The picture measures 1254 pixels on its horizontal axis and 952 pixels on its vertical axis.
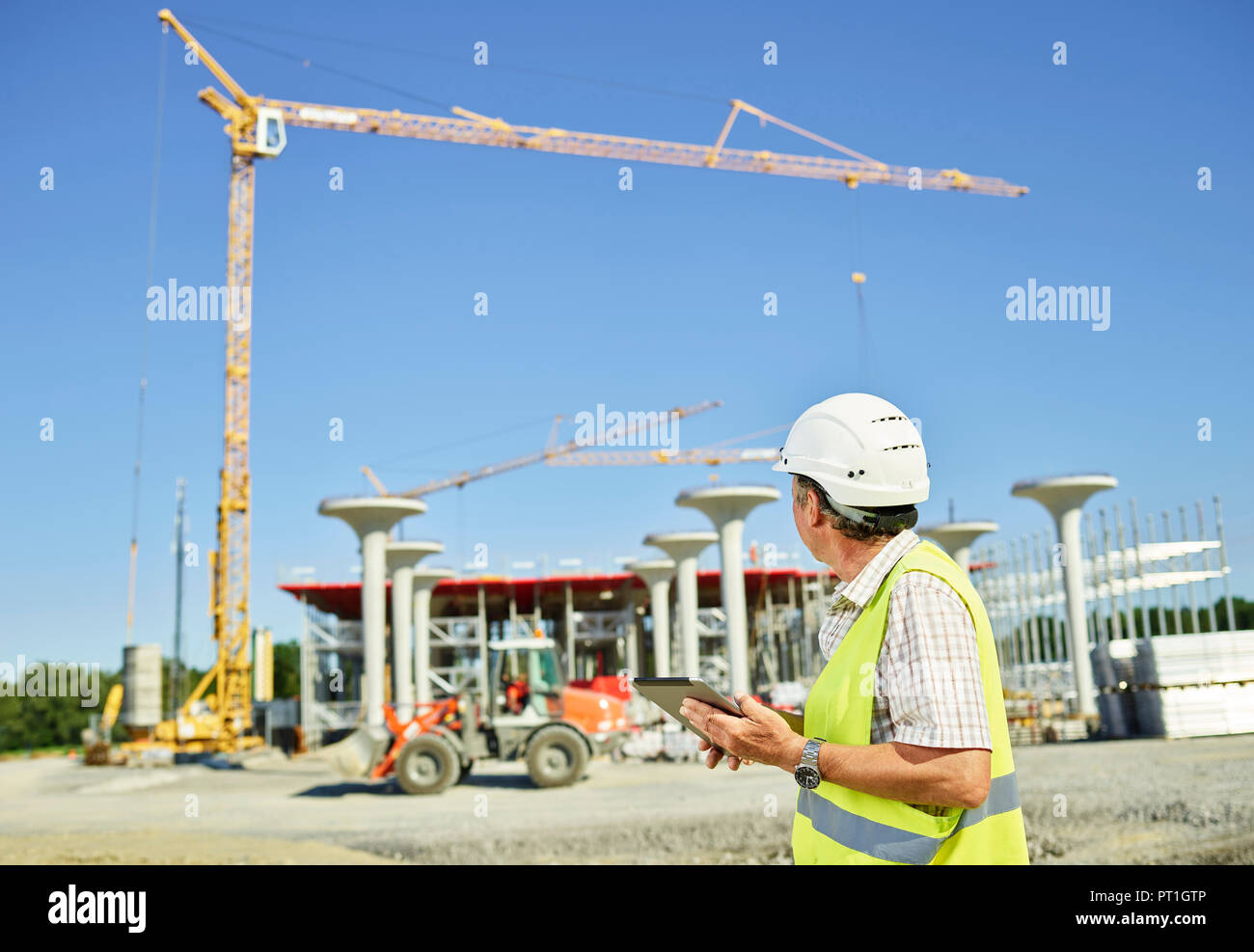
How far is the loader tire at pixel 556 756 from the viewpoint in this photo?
1866 cm

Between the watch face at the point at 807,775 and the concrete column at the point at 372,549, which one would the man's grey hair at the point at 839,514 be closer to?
the watch face at the point at 807,775

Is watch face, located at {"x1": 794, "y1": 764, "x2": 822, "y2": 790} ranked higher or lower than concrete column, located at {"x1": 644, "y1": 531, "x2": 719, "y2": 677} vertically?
lower

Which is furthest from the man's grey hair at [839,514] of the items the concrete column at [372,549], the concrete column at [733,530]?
the concrete column at [372,549]

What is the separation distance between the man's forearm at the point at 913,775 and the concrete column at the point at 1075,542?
31706 millimetres

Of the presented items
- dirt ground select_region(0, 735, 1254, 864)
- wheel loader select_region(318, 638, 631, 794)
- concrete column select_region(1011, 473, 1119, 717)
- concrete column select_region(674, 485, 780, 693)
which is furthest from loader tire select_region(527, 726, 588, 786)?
concrete column select_region(1011, 473, 1119, 717)

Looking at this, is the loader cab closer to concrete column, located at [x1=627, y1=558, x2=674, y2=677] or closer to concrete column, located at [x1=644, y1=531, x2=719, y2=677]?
concrete column, located at [x1=644, y1=531, x2=719, y2=677]

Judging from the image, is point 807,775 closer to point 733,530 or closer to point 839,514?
point 839,514

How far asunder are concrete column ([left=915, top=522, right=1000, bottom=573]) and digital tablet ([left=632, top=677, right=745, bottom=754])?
3600 centimetres

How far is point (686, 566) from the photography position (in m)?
35.6

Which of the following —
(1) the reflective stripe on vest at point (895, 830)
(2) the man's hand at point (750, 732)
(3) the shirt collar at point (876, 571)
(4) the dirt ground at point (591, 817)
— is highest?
(3) the shirt collar at point (876, 571)

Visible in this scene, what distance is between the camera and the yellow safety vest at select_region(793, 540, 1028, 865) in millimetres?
1862

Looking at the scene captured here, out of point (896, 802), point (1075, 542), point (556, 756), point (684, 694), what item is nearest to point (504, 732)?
point (556, 756)
